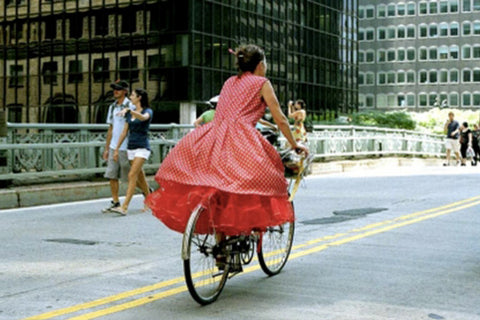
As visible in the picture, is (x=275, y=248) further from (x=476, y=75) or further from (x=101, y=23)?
(x=476, y=75)

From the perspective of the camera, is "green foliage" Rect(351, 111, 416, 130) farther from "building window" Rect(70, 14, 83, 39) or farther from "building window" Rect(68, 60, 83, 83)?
"building window" Rect(70, 14, 83, 39)

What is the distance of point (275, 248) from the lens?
7.25 metres

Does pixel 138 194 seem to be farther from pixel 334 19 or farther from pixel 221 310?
pixel 334 19

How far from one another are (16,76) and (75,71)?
389cm

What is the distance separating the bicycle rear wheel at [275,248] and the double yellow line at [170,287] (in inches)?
11.3

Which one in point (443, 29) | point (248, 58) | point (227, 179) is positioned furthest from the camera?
point (443, 29)

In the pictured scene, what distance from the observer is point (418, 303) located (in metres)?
6.11

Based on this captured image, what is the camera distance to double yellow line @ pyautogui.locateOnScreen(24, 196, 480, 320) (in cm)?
577

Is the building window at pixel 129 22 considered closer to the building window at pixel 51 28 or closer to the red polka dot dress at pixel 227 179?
the building window at pixel 51 28

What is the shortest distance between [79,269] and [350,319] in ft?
9.24

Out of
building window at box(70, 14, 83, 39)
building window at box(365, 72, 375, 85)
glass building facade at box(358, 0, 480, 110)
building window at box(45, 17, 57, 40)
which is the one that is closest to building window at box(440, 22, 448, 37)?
glass building facade at box(358, 0, 480, 110)

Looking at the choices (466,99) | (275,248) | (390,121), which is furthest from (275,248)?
(466,99)

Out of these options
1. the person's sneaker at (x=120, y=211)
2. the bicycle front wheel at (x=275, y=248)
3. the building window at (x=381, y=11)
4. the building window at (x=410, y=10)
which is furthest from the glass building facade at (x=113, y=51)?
the building window at (x=381, y=11)

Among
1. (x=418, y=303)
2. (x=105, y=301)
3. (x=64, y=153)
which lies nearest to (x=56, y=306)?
(x=105, y=301)
